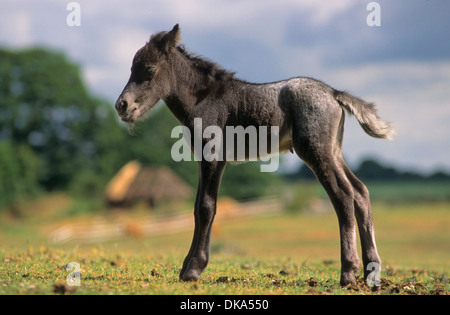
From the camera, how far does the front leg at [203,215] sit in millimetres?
7863

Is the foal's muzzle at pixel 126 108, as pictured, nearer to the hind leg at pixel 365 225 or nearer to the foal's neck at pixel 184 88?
the foal's neck at pixel 184 88

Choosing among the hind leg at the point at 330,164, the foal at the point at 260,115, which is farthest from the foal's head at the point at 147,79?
the hind leg at the point at 330,164

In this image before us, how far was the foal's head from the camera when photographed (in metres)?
8.17

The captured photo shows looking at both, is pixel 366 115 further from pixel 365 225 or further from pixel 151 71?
pixel 151 71

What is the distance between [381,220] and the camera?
49344 mm

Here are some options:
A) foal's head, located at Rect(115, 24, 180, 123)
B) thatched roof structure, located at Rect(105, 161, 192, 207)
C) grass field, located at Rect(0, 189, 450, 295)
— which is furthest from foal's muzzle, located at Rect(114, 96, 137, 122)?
thatched roof structure, located at Rect(105, 161, 192, 207)

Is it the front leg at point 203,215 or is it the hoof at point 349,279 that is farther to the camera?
the front leg at point 203,215

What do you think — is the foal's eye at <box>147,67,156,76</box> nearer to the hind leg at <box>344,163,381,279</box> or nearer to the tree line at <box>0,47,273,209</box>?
the hind leg at <box>344,163,381,279</box>

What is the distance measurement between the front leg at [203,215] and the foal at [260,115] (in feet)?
0.05

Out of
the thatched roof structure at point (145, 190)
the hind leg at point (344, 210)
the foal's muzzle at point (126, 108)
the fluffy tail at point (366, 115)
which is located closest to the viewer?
the hind leg at point (344, 210)

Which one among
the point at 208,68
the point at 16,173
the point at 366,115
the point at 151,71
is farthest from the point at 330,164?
the point at 16,173

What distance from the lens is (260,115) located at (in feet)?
26.3

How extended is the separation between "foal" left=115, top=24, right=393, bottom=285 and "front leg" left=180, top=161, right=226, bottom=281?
15 millimetres

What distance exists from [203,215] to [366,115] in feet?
9.69
